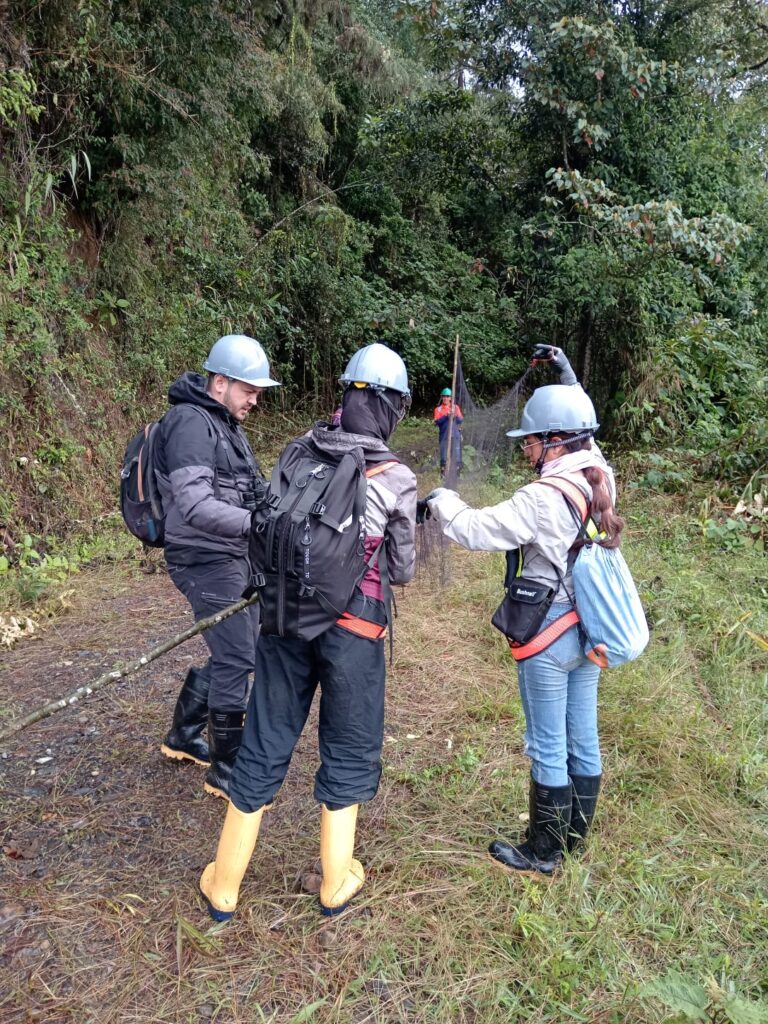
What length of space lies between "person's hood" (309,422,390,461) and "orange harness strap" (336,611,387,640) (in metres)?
0.50

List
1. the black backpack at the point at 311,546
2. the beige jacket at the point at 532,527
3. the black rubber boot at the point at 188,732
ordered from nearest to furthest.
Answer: the black backpack at the point at 311,546 → the beige jacket at the point at 532,527 → the black rubber boot at the point at 188,732

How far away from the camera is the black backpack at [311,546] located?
210 cm

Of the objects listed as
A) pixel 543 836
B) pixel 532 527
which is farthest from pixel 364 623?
pixel 543 836

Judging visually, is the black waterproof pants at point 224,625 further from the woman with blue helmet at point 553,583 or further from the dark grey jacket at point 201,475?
the woman with blue helmet at point 553,583

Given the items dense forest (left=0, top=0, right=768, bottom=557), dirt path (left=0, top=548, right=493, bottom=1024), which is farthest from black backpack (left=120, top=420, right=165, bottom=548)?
dense forest (left=0, top=0, right=768, bottom=557)

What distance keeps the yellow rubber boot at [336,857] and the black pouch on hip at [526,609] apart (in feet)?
2.56

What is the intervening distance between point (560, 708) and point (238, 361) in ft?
5.75

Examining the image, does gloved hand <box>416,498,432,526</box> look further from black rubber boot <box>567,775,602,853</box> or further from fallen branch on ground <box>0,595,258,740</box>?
black rubber boot <box>567,775,602,853</box>

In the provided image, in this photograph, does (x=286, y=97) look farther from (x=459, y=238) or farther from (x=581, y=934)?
(x=581, y=934)

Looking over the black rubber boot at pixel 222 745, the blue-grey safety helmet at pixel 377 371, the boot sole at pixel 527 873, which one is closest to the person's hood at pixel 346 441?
the blue-grey safety helmet at pixel 377 371

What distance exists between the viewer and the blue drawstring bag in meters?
2.41

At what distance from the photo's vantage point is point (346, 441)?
7.43 ft

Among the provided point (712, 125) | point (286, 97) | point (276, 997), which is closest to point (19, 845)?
point (276, 997)

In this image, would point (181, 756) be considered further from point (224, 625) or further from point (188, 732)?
point (224, 625)
